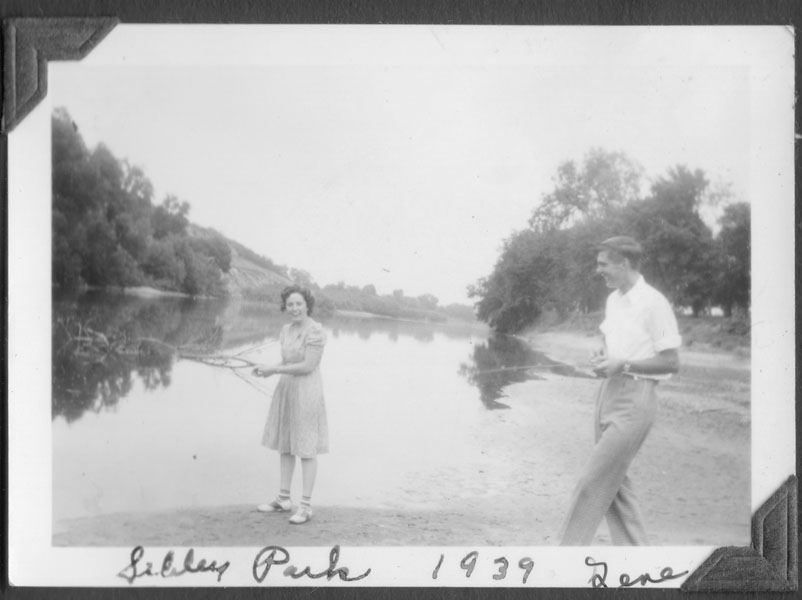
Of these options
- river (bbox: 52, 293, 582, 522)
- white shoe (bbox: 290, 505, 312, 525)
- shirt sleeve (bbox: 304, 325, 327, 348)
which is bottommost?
white shoe (bbox: 290, 505, 312, 525)

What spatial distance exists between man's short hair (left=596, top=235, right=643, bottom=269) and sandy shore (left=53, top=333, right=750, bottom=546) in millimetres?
319

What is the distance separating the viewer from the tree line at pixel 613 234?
266 centimetres

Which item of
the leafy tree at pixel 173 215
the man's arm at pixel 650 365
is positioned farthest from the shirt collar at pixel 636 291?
the leafy tree at pixel 173 215

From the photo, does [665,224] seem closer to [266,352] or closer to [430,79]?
[430,79]

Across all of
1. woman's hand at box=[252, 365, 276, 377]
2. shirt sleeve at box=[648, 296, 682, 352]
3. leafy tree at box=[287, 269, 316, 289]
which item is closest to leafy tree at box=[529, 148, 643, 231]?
shirt sleeve at box=[648, 296, 682, 352]

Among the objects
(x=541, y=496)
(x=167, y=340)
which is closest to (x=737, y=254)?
(x=541, y=496)

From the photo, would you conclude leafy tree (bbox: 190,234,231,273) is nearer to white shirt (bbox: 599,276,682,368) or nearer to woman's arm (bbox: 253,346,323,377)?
woman's arm (bbox: 253,346,323,377)

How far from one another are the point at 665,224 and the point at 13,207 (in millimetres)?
2249

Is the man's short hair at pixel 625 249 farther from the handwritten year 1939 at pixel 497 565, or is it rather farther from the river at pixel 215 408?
the handwritten year 1939 at pixel 497 565

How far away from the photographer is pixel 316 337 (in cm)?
267

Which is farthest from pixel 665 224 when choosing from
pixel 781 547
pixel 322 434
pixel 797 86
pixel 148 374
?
pixel 148 374

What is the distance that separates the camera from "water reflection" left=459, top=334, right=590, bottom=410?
2719mm

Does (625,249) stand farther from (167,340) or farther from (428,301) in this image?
(167,340)

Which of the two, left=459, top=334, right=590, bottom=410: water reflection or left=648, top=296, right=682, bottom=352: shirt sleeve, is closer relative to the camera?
left=648, top=296, right=682, bottom=352: shirt sleeve
